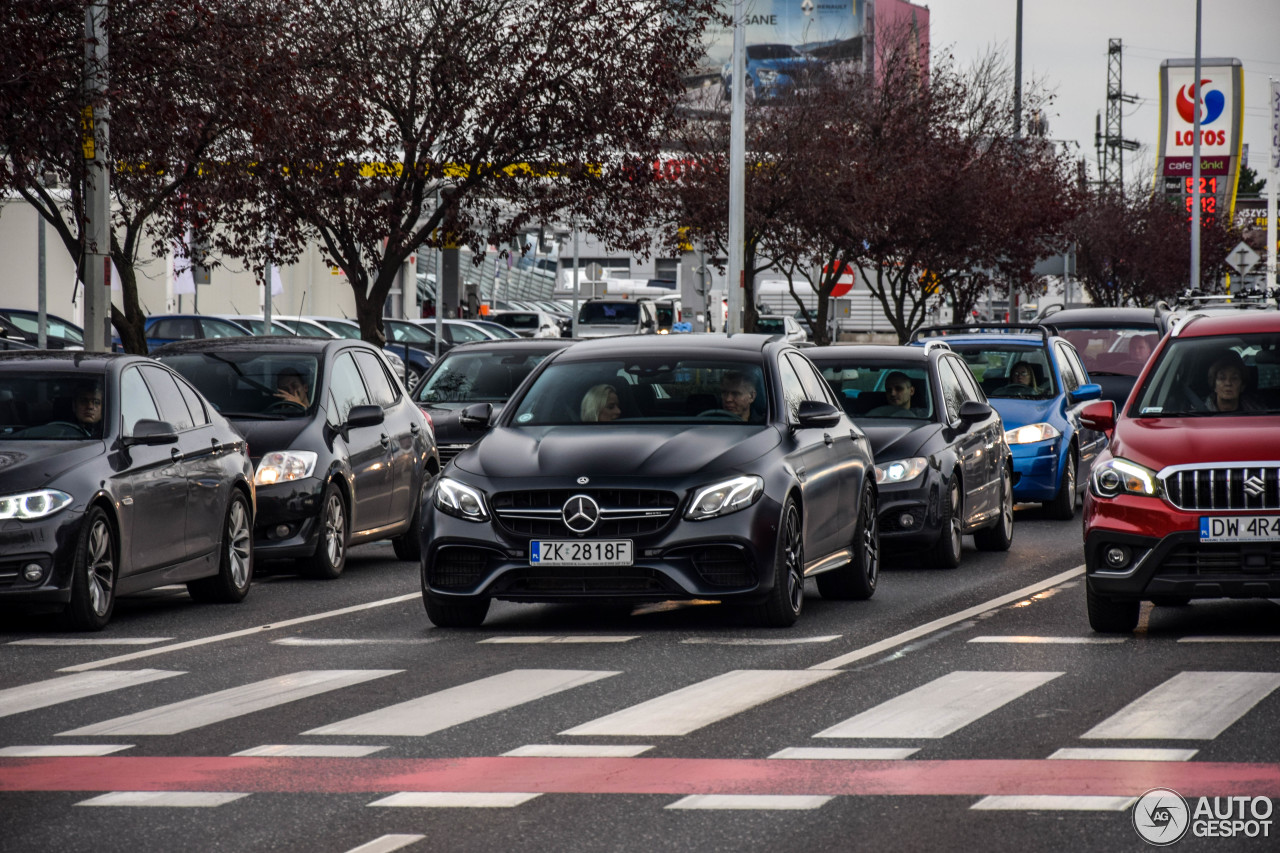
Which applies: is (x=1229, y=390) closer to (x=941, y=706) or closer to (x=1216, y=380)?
(x=1216, y=380)

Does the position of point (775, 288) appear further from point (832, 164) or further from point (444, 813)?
point (444, 813)

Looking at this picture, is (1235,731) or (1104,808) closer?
(1104,808)

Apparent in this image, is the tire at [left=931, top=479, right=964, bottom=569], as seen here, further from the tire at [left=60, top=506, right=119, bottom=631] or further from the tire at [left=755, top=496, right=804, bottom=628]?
the tire at [left=60, top=506, right=119, bottom=631]

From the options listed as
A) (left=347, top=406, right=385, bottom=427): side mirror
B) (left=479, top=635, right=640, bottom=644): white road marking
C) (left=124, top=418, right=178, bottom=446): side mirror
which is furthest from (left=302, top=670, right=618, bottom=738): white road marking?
(left=347, top=406, right=385, bottom=427): side mirror

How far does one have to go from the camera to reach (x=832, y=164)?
124 feet

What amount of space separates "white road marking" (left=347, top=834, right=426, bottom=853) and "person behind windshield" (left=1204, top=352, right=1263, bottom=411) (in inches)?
255

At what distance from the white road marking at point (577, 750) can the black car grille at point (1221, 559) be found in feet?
12.2

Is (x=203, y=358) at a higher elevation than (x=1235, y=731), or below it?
higher

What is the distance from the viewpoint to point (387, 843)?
241 inches

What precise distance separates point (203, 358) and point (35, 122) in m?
2.78

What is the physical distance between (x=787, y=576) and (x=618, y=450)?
1.10 m

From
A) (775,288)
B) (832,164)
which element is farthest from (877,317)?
(832,164)

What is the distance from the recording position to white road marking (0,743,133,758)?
7.70 metres

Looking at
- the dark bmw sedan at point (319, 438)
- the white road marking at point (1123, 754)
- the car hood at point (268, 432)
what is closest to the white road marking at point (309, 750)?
the white road marking at point (1123, 754)
